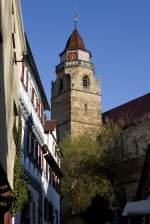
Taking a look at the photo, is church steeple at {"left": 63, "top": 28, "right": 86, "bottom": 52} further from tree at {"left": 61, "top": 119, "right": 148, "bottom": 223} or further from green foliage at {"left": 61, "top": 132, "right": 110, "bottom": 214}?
green foliage at {"left": 61, "top": 132, "right": 110, "bottom": 214}

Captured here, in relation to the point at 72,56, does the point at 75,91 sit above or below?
below

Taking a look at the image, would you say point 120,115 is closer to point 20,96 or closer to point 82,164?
point 82,164

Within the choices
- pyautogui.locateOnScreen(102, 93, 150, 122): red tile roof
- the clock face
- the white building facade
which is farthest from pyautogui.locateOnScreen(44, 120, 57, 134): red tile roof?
the clock face

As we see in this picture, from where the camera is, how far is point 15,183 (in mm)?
18078

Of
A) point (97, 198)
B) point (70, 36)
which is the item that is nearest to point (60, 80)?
point (70, 36)

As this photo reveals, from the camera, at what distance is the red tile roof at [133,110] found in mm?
68938

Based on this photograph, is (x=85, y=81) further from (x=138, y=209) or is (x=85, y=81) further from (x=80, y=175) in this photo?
(x=138, y=209)

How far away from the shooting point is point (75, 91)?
7906cm

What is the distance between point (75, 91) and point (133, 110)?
38.8ft

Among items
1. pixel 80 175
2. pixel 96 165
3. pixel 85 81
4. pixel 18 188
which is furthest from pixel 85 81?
pixel 18 188

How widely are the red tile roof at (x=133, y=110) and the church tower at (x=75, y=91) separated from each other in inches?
147

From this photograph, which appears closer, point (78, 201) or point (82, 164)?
point (82, 164)

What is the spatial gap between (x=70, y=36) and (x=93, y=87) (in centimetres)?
1087

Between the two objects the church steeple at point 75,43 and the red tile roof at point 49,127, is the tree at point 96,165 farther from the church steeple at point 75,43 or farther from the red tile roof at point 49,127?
the church steeple at point 75,43
